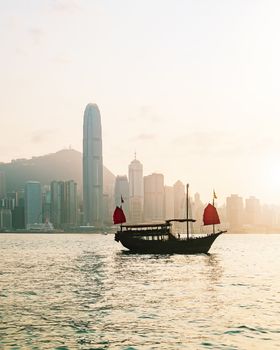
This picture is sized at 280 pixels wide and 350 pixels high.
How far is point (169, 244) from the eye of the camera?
96812 millimetres

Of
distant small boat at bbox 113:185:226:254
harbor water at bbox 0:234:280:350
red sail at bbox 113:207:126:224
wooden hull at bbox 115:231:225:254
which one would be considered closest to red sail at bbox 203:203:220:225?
distant small boat at bbox 113:185:226:254

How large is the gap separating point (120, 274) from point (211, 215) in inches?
1458

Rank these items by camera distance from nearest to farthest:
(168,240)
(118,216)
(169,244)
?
(169,244) → (168,240) → (118,216)

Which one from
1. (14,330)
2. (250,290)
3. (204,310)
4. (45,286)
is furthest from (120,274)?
(14,330)

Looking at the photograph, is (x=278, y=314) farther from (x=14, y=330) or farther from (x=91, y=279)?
(x=91, y=279)

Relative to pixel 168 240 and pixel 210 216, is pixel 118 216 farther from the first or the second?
pixel 210 216

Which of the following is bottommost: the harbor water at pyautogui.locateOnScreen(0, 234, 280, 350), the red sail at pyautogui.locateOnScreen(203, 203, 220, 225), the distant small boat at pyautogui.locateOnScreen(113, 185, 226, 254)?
the harbor water at pyautogui.locateOnScreen(0, 234, 280, 350)

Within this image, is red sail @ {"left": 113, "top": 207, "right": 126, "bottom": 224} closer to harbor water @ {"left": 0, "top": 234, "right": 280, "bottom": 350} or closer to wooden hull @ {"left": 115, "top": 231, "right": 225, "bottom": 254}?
wooden hull @ {"left": 115, "top": 231, "right": 225, "bottom": 254}

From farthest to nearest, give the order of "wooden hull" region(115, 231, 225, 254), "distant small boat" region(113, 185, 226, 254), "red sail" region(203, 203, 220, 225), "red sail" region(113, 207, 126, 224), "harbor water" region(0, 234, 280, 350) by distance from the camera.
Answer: "red sail" region(113, 207, 126, 224) < "red sail" region(203, 203, 220, 225) < "wooden hull" region(115, 231, 225, 254) < "distant small boat" region(113, 185, 226, 254) < "harbor water" region(0, 234, 280, 350)

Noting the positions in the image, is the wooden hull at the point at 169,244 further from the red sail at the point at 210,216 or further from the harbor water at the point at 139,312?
the harbor water at the point at 139,312

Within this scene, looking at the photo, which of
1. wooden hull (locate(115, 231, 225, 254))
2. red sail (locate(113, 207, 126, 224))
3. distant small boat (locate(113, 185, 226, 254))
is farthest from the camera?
red sail (locate(113, 207, 126, 224))

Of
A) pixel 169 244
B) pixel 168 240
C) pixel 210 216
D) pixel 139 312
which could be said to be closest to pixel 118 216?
pixel 168 240

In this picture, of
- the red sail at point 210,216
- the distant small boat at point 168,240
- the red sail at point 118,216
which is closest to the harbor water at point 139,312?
the distant small boat at point 168,240

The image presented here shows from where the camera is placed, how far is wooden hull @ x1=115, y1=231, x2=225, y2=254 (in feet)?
316
